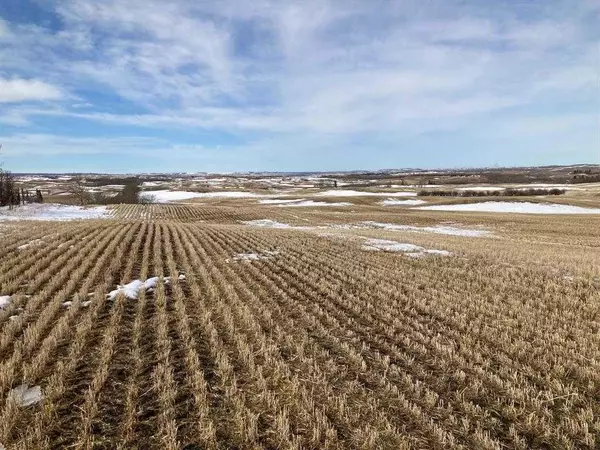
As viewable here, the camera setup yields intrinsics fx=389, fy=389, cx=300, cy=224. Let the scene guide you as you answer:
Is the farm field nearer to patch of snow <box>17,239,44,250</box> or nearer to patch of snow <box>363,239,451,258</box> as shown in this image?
patch of snow <box>17,239,44,250</box>

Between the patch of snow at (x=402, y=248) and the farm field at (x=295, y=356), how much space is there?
3.71 metres

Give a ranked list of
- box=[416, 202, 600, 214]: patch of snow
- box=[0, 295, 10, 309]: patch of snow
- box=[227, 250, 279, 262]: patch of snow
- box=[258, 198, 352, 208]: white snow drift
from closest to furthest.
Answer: box=[0, 295, 10, 309]: patch of snow → box=[227, 250, 279, 262]: patch of snow → box=[416, 202, 600, 214]: patch of snow → box=[258, 198, 352, 208]: white snow drift

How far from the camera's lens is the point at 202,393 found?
562 centimetres

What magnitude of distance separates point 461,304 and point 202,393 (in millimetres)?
7607

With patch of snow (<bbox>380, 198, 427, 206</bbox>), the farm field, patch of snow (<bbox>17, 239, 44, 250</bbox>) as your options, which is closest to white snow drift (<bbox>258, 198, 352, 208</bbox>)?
patch of snow (<bbox>380, 198, 427, 206</bbox>)

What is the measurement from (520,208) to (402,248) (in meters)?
51.7

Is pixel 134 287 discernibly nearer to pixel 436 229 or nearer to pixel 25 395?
pixel 25 395

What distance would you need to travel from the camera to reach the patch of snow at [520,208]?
2255 inches

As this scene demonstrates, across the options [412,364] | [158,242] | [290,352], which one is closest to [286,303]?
[290,352]

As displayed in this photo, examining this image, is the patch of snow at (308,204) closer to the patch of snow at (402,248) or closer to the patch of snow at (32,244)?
the patch of snow at (402,248)

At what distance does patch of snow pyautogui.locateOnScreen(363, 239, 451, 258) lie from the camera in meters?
18.7

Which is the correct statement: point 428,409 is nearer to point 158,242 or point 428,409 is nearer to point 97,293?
point 97,293

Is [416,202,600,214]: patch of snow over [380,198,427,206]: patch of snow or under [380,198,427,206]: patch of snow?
under

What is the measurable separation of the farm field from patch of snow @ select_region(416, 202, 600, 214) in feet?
170
